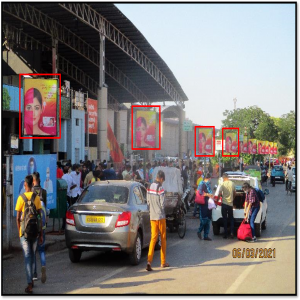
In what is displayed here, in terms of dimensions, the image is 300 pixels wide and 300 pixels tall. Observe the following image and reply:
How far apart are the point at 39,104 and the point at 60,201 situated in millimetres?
5874

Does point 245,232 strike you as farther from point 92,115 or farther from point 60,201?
point 92,115

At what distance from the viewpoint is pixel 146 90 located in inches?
2603

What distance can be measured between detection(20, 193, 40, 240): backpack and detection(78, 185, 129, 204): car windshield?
8.27 ft

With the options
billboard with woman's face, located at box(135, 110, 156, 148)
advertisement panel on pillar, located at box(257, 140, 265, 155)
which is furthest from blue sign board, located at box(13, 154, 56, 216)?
advertisement panel on pillar, located at box(257, 140, 265, 155)

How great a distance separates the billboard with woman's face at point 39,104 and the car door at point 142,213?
9.01 meters

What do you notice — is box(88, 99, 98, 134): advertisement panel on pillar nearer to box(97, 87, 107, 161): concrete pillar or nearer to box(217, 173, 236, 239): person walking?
box(97, 87, 107, 161): concrete pillar

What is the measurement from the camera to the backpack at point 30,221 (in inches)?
367

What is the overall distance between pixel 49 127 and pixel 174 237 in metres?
8.50

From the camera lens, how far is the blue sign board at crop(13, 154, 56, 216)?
12836mm

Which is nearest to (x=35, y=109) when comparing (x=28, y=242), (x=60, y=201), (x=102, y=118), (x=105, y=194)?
(x=60, y=201)

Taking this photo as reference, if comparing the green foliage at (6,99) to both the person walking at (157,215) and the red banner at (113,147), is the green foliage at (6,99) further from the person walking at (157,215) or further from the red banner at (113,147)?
the person walking at (157,215)

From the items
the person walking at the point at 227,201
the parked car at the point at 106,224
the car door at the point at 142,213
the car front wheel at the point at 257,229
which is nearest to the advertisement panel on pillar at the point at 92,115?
the person walking at the point at 227,201
